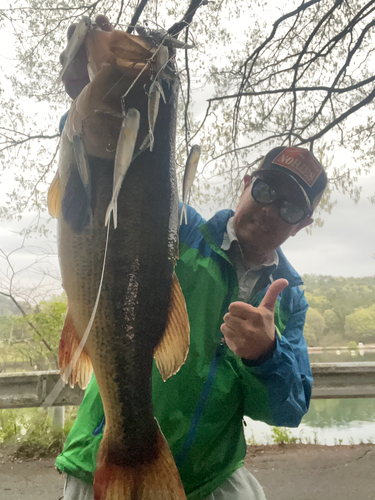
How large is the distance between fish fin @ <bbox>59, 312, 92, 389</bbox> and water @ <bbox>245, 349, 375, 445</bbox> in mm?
4216

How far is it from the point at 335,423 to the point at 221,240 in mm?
6007

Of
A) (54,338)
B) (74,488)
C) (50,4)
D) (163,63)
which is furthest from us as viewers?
(54,338)

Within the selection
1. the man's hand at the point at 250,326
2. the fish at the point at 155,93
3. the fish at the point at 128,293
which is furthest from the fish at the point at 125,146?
the man's hand at the point at 250,326

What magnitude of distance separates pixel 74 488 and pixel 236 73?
3.47 metres

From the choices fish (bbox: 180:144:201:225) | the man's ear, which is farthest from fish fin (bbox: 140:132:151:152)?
the man's ear

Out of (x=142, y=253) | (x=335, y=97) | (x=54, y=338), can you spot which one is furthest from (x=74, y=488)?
(x=335, y=97)

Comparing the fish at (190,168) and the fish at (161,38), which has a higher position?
the fish at (161,38)

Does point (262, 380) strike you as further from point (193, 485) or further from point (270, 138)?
point (270, 138)

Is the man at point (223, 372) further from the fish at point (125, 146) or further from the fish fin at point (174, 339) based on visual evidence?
the fish at point (125, 146)

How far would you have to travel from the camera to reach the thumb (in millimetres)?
1021

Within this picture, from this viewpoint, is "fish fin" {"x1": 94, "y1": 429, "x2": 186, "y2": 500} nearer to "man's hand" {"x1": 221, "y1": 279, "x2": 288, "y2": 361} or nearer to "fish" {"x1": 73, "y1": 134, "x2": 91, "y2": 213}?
"man's hand" {"x1": 221, "y1": 279, "x2": 288, "y2": 361}

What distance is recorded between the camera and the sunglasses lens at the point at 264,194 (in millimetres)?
1592

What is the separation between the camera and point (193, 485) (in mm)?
1372

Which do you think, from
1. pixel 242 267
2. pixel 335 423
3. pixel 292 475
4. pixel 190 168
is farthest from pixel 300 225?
pixel 335 423
